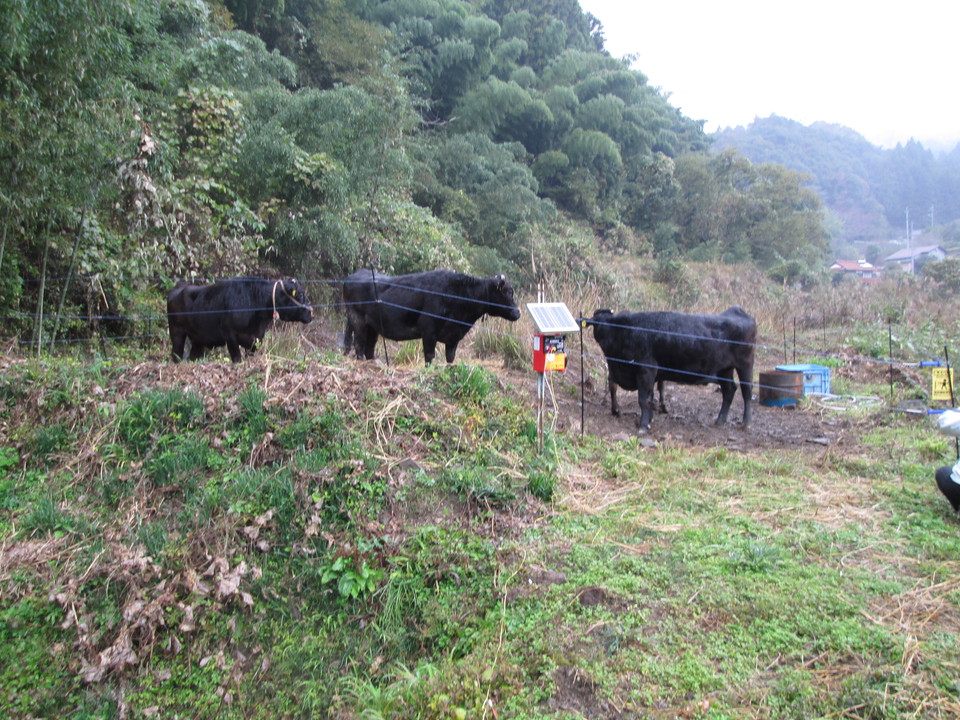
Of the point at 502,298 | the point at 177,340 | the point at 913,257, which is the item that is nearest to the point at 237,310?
the point at 177,340

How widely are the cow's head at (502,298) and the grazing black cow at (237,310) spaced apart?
1.98m

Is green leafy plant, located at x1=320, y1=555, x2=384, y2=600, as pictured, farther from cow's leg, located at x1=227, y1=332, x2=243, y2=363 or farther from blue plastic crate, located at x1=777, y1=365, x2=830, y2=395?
blue plastic crate, located at x1=777, y1=365, x2=830, y2=395

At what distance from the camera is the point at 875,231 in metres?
61.8

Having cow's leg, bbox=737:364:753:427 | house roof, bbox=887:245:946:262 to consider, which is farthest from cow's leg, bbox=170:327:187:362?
house roof, bbox=887:245:946:262

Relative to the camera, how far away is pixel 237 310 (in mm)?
6582

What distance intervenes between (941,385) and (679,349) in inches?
107

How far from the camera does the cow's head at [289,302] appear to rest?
657 cm

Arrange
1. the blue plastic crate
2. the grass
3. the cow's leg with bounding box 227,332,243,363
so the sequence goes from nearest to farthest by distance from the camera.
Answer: the grass
the cow's leg with bounding box 227,332,243,363
the blue plastic crate

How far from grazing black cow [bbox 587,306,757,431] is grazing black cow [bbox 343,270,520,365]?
134 centimetres

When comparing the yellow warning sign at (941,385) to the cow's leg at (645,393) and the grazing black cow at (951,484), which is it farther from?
the cow's leg at (645,393)

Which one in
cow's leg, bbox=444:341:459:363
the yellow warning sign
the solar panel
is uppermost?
the solar panel

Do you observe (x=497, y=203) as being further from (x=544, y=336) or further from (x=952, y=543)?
(x=952, y=543)

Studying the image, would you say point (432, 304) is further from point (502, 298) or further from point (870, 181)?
point (870, 181)

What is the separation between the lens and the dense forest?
5.46 m
